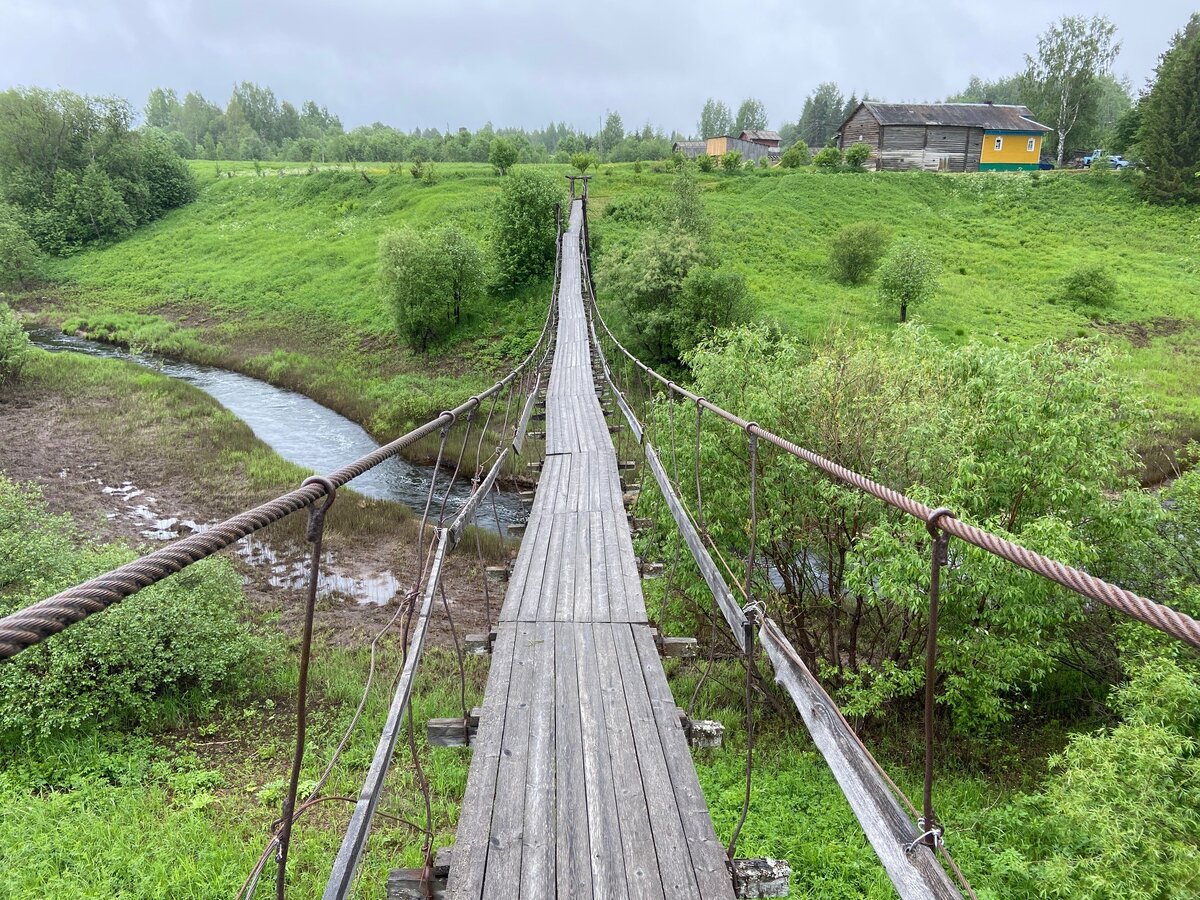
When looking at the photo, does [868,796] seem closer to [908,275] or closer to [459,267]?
[908,275]

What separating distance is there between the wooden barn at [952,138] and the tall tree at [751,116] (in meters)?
66.9

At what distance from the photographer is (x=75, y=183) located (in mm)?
40031

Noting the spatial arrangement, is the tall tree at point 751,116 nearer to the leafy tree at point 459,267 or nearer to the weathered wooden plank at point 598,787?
the leafy tree at point 459,267

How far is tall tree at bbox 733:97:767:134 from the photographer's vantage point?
102 m

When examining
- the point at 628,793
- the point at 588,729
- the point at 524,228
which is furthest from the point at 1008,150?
the point at 628,793

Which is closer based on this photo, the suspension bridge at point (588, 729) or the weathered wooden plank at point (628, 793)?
the suspension bridge at point (588, 729)

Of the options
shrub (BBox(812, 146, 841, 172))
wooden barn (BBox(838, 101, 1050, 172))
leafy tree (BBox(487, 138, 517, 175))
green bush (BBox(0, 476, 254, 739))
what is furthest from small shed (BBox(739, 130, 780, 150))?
green bush (BBox(0, 476, 254, 739))

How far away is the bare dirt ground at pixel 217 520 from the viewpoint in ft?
32.2

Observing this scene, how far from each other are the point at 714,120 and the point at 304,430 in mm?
113284

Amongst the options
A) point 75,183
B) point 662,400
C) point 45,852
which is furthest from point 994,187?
point 75,183

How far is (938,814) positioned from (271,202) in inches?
1901

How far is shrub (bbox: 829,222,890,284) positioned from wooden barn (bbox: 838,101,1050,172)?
18.1 metres

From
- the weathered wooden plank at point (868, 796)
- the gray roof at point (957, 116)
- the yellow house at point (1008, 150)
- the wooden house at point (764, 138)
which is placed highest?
the wooden house at point (764, 138)

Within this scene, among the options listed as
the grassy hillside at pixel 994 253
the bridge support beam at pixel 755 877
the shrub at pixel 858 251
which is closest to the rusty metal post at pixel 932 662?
the bridge support beam at pixel 755 877
